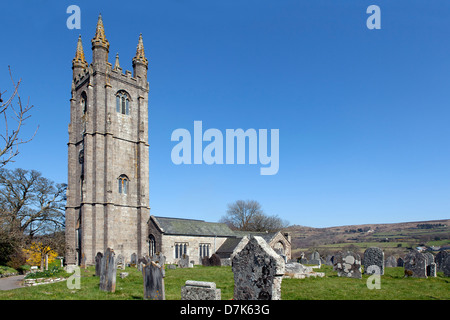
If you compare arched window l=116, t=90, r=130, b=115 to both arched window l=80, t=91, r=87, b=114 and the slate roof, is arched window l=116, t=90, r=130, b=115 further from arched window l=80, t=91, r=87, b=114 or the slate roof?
the slate roof

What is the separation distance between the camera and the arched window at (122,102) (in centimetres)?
3584

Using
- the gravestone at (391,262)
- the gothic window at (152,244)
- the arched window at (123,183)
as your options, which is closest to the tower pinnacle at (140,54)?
the arched window at (123,183)

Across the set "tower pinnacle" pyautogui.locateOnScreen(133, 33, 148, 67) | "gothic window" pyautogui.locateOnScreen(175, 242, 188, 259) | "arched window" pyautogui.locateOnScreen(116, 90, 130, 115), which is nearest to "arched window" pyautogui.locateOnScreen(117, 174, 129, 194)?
"arched window" pyautogui.locateOnScreen(116, 90, 130, 115)

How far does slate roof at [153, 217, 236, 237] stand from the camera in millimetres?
35344

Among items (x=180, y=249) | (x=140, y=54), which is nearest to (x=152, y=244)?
(x=180, y=249)

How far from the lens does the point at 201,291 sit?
7.50 metres

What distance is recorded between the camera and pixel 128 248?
33844 millimetres

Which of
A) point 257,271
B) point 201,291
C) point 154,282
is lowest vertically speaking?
point 154,282

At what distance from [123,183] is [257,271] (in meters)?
30.1

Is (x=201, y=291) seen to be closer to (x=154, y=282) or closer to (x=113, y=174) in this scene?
(x=154, y=282)

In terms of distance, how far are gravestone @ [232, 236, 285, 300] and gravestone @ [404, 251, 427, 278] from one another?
45.3ft

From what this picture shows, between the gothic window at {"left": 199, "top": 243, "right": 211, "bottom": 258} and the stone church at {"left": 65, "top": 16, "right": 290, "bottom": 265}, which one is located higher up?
the stone church at {"left": 65, "top": 16, "right": 290, "bottom": 265}

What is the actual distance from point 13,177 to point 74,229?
12.4 m

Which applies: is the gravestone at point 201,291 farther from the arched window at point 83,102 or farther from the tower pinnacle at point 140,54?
the tower pinnacle at point 140,54
